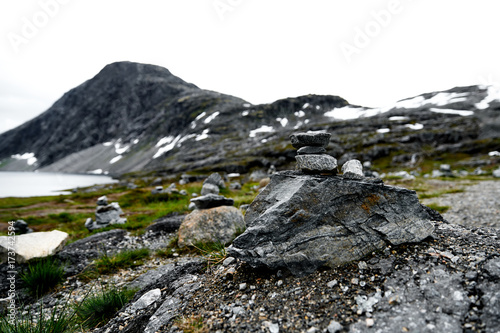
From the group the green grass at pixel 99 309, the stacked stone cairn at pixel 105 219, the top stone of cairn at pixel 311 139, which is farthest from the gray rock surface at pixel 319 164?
the stacked stone cairn at pixel 105 219

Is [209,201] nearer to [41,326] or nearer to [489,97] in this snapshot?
[41,326]

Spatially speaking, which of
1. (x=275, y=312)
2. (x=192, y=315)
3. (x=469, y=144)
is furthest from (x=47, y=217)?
(x=469, y=144)

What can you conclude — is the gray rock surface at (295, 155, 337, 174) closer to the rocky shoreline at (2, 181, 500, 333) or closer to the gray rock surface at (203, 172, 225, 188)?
the rocky shoreline at (2, 181, 500, 333)

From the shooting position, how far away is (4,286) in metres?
9.05

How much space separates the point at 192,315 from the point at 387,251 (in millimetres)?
5026

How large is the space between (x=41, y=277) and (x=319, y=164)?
440 inches

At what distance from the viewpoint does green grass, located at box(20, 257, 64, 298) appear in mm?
8938

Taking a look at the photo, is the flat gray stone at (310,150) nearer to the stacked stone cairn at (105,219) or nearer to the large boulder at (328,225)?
the large boulder at (328,225)

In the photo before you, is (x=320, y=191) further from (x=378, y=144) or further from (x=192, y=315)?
(x=378, y=144)

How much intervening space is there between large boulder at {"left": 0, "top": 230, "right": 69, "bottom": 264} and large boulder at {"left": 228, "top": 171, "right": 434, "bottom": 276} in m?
9.67

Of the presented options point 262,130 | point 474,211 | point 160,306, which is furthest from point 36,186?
point 474,211

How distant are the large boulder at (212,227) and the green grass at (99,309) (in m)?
4.60

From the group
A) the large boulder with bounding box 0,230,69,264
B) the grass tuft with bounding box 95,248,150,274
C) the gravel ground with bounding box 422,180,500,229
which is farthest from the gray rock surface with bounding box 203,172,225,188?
the gravel ground with bounding box 422,180,500,229

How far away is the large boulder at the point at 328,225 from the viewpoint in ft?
19.8
